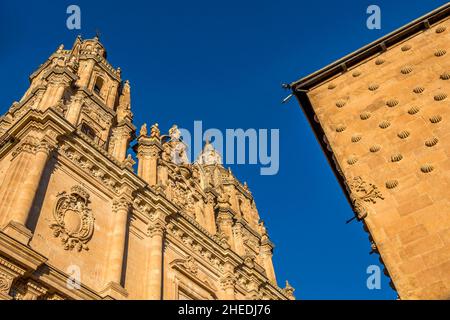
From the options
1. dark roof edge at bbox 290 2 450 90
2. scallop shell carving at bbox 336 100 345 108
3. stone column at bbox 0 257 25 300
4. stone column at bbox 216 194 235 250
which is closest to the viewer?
scallop shell carving at bbox 336 100 345 108

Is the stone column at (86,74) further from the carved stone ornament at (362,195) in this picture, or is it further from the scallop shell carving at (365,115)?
the carved stone ornament at (362,195)

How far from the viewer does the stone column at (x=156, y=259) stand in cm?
1632

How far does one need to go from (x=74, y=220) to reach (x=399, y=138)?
1182 cm

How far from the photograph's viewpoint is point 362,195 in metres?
7.04

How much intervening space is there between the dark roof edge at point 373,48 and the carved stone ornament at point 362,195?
2939 millimetres

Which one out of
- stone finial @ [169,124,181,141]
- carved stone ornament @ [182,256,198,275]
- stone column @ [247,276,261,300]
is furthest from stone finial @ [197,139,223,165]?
carved stone ornament @ [182,256,198,275]

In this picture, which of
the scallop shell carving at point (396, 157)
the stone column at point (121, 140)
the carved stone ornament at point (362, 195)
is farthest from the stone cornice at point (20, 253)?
the scallop shell carving at point (396, 157)

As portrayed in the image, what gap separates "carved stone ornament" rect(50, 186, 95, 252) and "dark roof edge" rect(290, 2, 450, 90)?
31.0ft

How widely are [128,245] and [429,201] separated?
13.1 m

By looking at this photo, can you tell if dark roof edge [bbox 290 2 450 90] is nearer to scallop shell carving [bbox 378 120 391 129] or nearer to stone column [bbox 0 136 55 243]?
scallop shell carving [bbox 378 120 391 129]

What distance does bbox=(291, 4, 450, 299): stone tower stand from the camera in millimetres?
6090

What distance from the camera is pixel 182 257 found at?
19.7 metres

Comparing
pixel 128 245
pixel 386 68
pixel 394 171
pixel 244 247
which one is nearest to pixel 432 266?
pixel 394 171
